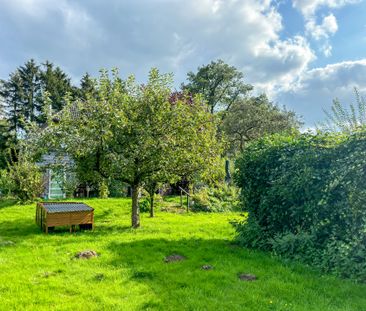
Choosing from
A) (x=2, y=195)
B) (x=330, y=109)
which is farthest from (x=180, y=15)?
(x=2, y=195)

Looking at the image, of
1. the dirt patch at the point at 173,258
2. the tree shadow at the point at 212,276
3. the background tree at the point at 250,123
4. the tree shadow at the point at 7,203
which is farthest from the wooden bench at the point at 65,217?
the background tree at the point at 250,123

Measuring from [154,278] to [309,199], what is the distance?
11.4ft

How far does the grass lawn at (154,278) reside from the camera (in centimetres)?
441

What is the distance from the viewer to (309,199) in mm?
6531

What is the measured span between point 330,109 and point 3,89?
39.0 meters

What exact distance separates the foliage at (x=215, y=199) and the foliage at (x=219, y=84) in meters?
20.1

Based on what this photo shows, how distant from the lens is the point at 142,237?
920 cm

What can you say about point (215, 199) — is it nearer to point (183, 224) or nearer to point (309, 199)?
point (183, 224)

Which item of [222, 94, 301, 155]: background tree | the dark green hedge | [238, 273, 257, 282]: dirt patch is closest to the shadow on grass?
the dark green hedge

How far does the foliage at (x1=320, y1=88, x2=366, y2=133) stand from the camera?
6747 millimetres

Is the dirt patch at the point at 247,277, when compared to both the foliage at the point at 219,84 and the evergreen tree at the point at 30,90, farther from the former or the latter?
the evergreen tree at the point at 30,90

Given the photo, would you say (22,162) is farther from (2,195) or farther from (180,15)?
(180,15)

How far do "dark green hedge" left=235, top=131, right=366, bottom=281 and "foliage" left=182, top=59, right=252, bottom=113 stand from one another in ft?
97.5

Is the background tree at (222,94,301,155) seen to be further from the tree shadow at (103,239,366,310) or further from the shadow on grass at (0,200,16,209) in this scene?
the tree shadow at (103,239,366,310)
